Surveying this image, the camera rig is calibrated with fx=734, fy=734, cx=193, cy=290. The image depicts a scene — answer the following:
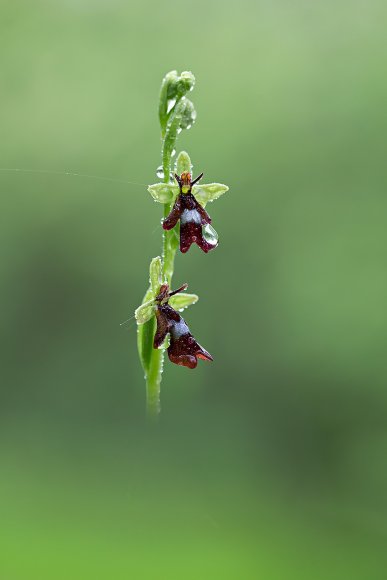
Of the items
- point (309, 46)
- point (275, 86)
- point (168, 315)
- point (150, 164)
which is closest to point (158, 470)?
point (168, 315)

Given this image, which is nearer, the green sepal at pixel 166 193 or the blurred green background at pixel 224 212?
the green sepal at pixel 166 193

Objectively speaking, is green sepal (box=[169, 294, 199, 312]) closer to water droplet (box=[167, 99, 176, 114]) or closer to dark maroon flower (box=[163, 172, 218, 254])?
dark maroon flower (box=[163, 172, 218, 254])

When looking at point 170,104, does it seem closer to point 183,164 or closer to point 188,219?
point 183,164

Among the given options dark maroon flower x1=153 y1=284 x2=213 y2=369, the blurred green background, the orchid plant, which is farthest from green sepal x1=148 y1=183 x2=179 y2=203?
the blurred green background

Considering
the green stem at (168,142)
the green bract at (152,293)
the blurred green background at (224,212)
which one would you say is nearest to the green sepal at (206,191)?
the green stem at (168,142)

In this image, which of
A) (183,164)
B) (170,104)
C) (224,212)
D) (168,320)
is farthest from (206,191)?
(224,212)

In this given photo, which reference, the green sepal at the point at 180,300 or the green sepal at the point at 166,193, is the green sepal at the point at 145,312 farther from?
the green sepal at the point at 166,193

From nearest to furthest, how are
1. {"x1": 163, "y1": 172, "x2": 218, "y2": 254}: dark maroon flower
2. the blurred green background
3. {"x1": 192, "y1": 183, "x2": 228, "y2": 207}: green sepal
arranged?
{"x1": 163, "y1": 172, "x2": 218, "y2": 254}: dark maroon flower
{"x1": 192, "y1": 183, "x2": 228, "y2": 207}: green sepal
the blurred green background
